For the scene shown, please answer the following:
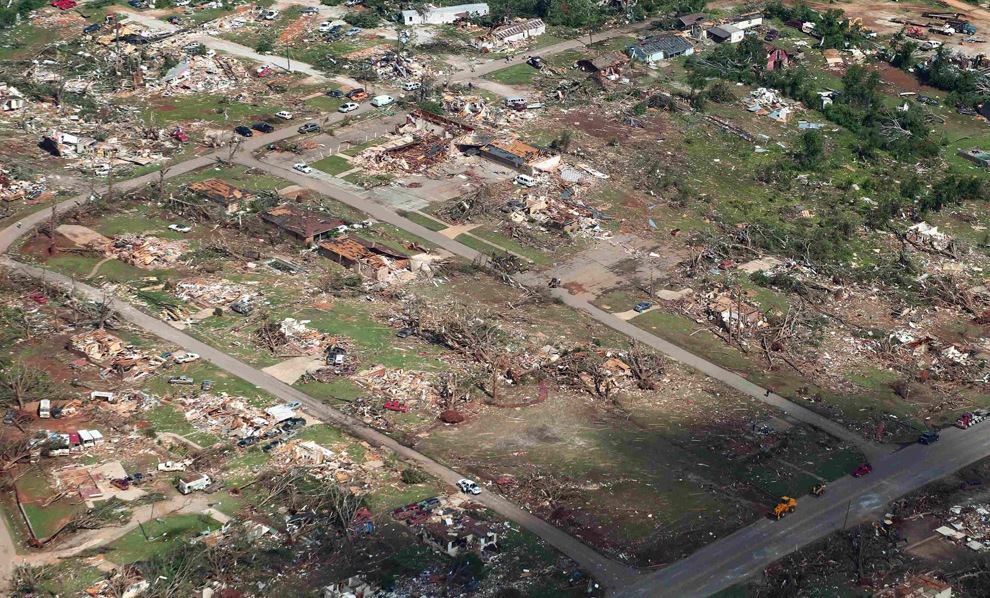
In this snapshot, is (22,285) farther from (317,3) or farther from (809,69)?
(809,69)

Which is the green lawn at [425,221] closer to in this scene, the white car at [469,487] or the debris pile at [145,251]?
the debris pile at [145,251]

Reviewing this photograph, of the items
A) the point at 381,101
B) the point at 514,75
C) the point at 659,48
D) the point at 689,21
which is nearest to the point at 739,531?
the point at 381,101

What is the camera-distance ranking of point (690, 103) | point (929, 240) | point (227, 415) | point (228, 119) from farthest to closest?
point (690, 103) < point (228, 119) < point (929, 240) < point (227, 415)

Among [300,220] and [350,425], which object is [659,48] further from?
[350,425]

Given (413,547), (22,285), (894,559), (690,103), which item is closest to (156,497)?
(413,547)

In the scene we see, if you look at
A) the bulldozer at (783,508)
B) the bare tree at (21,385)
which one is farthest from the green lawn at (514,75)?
the bulldozer at (783,508)
